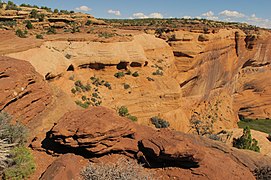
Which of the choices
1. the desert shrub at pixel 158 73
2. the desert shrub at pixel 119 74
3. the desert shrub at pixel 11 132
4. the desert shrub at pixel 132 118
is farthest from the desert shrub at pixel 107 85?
the desert shrub at pixel 11 132

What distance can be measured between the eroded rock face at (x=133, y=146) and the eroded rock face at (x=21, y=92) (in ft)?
5.77

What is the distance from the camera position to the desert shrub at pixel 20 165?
7.11m

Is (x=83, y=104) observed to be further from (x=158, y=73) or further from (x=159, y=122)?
(x=158, y=73)

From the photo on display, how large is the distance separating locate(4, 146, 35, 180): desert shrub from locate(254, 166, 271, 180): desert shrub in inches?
312

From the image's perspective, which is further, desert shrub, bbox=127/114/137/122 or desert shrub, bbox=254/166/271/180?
desert shrub, bbox=127/114/137/122

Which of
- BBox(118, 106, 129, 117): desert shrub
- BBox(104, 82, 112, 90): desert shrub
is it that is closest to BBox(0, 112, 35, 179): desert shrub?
BBox(118, 106, 129, 117): desert shrub

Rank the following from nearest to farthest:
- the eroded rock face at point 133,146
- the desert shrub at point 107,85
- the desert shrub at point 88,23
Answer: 1. the eroded rock face at point 133,146
2. the desert shrub at point 107,85
3. the desert shrub at point 88,23

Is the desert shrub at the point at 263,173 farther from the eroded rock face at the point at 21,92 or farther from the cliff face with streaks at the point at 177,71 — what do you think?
the cliff face with streaks at the point at 177,71

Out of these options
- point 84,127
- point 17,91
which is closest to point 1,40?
point 17,91

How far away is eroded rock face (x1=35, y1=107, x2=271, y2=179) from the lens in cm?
834

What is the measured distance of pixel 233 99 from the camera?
140 ft

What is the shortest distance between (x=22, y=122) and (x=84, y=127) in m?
3.22

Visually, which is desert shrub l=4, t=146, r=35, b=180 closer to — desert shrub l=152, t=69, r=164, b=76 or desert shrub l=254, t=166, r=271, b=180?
desert shrub l=254, t=166, r=271, b=180

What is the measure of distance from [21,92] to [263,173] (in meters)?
9.91
